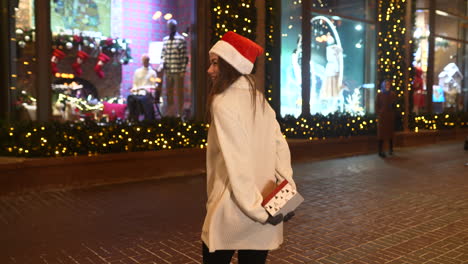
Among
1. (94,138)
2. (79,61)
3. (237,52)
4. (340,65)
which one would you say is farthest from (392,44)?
(237,52)

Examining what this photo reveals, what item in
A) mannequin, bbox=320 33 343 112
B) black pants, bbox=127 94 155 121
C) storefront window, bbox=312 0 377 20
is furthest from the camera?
mannequin, bbox=320 33 343 112

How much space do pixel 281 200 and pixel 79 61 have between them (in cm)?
845

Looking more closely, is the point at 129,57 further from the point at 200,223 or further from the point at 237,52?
the point at 237,52

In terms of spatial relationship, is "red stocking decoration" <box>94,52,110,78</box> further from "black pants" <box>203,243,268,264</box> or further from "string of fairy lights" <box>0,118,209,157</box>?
"black pants" <box>203,243,268,264</box>

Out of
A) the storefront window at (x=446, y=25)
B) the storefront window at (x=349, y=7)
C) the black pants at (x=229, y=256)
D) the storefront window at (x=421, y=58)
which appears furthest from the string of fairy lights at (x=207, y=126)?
→ the black pants at (x=229, y=256)

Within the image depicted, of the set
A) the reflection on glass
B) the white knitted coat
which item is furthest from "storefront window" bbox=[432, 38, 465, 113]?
the white knitted coat

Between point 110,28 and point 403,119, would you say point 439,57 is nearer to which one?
point 403,119

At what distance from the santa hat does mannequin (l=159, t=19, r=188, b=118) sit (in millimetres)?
7648

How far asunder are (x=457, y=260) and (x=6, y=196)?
5860 millimetres

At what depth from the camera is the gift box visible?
7.56ft

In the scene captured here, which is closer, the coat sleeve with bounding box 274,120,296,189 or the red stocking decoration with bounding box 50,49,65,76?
the coat sleeve with bounding box 274,120,296,189

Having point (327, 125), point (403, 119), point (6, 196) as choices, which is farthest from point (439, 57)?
point (6, 196)

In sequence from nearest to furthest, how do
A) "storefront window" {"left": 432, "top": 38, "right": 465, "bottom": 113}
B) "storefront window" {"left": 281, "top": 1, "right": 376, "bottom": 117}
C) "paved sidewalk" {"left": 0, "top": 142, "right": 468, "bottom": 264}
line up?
"paved sidewalk" {"left": 0, "top": 142, "right": 468, "bottom": 264} < "storefront window" {"left": 281, "top": 1, "right": 376, "bottom": 117} < "storefront window" {"left": 432, "top": 38, "right": 465, "bottom": 113}

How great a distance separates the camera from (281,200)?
231 centimetres
